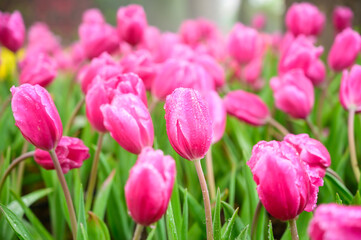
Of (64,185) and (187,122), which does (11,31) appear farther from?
(187,122)

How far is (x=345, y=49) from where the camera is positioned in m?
1.02

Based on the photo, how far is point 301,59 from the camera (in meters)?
0.91

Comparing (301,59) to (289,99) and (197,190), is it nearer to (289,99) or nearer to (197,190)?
(289,99)

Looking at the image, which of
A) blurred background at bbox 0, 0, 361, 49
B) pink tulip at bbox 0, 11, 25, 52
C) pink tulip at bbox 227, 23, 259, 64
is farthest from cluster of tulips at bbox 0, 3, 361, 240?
blurred background at bbox 0, 0, 361, 49

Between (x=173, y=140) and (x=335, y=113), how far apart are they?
666 millimetres

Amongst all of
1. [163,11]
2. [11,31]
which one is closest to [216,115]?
[11,31]

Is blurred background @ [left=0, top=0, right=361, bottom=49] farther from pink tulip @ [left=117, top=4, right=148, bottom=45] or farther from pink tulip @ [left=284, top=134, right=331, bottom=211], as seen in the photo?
pink tulip @ [left=284, top=134, right=331, bottom=211]

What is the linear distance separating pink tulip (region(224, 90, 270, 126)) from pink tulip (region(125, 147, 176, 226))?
0.54 m

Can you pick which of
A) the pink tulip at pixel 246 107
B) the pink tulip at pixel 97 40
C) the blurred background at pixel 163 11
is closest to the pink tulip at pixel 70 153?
the pink tulip at pixel 246 107

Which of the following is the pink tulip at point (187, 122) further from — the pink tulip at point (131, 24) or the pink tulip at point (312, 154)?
the pink tulip at point (131, 24)

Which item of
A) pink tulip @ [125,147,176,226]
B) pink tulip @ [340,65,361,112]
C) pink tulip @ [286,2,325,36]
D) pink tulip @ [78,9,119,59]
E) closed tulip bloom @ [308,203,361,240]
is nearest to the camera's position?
closed tulip bloom @ [308,203,361,240]

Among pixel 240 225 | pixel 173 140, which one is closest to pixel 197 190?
pixel 240 225

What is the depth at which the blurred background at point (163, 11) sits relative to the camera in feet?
6.36

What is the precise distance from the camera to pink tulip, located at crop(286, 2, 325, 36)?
1.30 meters
